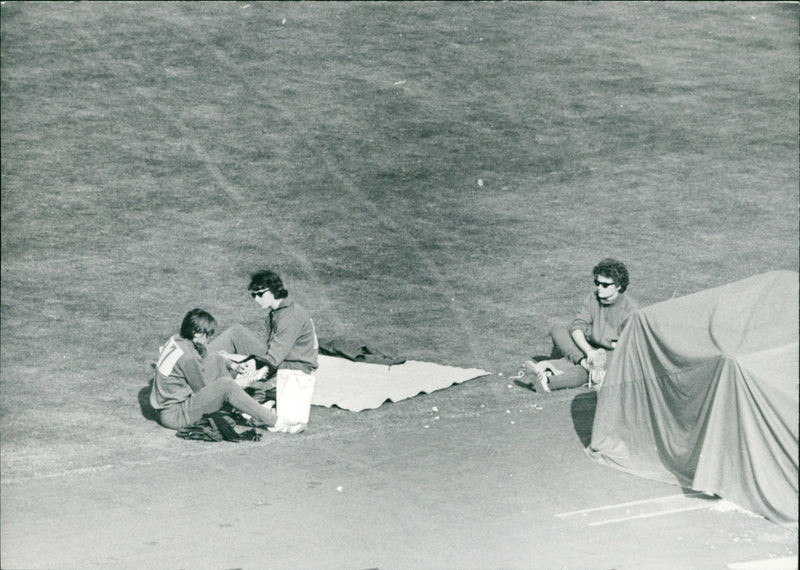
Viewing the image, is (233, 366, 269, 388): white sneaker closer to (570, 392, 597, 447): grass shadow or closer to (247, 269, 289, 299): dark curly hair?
(247, 269, 289, 299): dark curly hair

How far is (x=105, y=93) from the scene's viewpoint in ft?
75.3

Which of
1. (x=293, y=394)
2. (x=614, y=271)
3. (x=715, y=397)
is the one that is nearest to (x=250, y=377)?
(x=293, y=394)

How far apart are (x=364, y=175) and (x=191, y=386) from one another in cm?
1004

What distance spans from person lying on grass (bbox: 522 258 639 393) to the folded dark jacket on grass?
5.48 feet

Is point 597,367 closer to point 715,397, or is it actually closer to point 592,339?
point 592,339

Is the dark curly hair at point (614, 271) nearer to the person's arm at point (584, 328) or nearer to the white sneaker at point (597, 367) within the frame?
the person's arm at point (584, 328)

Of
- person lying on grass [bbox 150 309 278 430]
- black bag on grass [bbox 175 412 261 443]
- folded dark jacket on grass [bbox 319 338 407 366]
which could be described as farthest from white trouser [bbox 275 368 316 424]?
folded dark jacket on grass [bbox 319 338 407 366]

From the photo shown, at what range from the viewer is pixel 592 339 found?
12133mm

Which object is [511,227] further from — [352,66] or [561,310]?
[352,66]

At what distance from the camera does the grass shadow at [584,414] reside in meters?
10.8

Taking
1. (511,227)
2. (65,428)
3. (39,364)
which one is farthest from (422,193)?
(65,428)

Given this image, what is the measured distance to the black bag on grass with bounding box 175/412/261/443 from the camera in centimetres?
1080

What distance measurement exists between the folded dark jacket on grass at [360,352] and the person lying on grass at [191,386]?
230cm

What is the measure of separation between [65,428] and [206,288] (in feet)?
16.3
